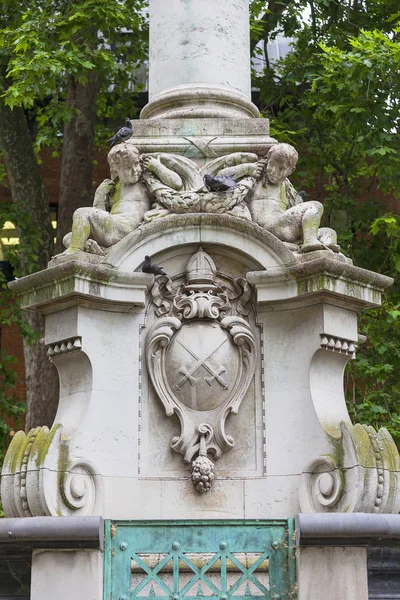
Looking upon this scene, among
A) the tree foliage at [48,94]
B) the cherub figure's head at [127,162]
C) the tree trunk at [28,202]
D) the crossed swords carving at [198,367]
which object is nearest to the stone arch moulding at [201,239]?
the cherub figure's head at [127,162]

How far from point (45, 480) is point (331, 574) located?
2.08 meters

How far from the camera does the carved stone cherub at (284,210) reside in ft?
30.2

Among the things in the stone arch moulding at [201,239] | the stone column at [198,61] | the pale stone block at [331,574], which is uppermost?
the stone column at [198,61]

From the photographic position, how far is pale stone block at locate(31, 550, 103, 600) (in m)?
7.75

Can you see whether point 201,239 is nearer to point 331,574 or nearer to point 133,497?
point 133,497

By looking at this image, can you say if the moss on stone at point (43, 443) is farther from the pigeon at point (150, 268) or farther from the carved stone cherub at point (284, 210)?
the carved stone cherub at point (284, 210)

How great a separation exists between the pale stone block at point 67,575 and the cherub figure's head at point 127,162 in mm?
3195

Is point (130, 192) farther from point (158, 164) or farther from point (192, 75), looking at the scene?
point (192, 75)

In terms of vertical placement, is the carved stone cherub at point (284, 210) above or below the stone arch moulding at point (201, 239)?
above

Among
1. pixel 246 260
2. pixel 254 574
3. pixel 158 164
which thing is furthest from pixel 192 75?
pixel 254 574

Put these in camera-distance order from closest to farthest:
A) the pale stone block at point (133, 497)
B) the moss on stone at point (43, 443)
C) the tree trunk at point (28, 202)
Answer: the moss on stone at point (43, 443)
the pale stone block at point (133, 497)
the tree trunk at point (28, 202)

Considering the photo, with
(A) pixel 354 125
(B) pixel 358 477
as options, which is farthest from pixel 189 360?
(A) pixel 354 125

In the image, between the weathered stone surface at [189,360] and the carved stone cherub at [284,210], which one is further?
the carved stone cherub at [284,210]

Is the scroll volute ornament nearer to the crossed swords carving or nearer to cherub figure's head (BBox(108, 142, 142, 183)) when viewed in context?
the crossed swords carving
